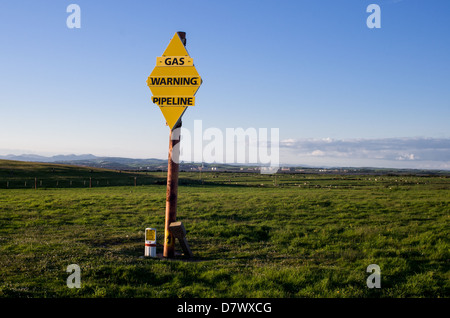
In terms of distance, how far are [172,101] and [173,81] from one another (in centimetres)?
58

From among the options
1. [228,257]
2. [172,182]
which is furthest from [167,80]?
[228,257]

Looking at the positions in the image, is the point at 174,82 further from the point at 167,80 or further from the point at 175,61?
the point at 175,61

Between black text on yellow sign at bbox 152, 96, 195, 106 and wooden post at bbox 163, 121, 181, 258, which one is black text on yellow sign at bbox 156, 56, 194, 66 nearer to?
black text on yellow sign at bbox 152, 96, 195, 106

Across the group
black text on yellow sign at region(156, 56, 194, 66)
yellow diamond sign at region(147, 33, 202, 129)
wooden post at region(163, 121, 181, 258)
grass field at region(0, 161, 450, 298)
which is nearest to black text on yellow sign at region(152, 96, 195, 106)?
yellow diamond sign at region(147, 33, 202, 129)

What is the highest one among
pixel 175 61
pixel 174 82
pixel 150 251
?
pixel 175 61

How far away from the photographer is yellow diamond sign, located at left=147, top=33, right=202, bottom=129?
9.42 meters

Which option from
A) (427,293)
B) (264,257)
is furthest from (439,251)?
(264,257)

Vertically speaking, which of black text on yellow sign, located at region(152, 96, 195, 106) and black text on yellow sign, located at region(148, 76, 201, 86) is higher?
black text on yellow sign, located at region(148, 76, 201, 86)

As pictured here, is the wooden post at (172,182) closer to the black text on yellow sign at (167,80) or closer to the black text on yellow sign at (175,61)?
the black text on yellow sign at (167,80)

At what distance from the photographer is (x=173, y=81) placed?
9.50m

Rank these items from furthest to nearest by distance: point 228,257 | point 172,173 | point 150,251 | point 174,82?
point 228,257, point 150,251, point 172,173, point 174,82

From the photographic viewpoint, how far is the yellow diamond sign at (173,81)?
30.9ft

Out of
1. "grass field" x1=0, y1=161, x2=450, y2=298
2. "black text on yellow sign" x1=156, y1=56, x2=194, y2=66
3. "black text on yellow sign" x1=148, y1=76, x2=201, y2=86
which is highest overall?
"black text on yellow sign" x1=156, y1=56, x2=194, y2=66
